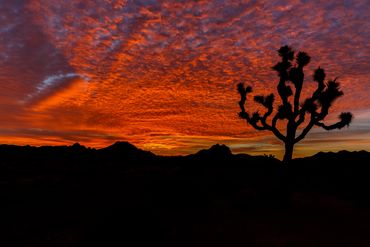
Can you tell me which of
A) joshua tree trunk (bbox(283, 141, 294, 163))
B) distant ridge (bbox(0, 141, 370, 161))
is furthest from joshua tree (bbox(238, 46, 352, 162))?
distant ridge (bbox(0, 141, 370, 161))

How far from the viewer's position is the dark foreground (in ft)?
29.5

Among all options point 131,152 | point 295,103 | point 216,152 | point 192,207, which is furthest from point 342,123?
point 131,152

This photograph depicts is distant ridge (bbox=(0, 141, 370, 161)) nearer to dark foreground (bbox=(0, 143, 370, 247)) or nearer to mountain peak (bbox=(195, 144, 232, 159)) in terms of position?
mountain peak (bbox=(195, 144, 232, 159))

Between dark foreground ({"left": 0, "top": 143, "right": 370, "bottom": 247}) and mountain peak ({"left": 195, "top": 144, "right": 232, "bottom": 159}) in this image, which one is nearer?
dark foreground ({"left": 0, "top": 143, "right": 370, "bottom": 247})

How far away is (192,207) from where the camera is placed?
43.8 feet

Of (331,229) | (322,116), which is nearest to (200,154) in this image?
(322,116)

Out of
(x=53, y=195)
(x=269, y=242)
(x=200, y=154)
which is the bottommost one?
(x=269, y=242)

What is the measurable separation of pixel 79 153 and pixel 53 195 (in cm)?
1930

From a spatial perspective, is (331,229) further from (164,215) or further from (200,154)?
(200,154)

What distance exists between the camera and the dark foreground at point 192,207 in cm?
898

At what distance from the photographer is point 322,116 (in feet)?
45.5

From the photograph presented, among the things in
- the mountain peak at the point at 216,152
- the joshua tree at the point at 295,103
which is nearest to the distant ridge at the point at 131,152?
the mountain peak at the point at 216,152

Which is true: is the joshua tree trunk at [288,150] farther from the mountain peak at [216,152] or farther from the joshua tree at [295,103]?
the mountain peak at [216,152]

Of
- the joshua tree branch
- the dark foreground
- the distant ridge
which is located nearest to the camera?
the dark foreground
